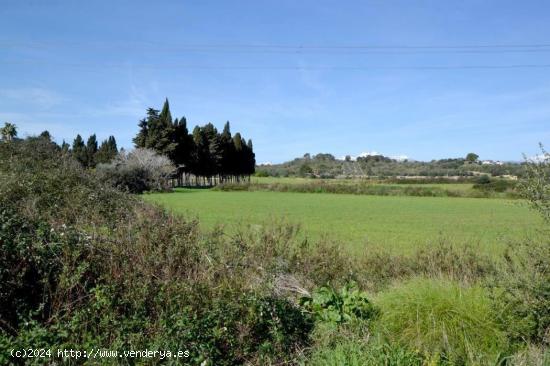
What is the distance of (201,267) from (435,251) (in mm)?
5099

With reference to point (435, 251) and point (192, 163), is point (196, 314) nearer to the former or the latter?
point (435, 251)

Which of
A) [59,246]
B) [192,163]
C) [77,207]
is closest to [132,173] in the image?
[192,163]

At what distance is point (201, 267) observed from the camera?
4949 mm

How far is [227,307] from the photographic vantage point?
421cm

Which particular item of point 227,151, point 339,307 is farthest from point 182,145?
point 339,307

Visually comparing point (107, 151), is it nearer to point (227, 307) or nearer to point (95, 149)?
point (95, 149)

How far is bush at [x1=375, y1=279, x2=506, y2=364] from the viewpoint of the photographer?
4.05m

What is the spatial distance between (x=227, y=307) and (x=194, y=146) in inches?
2762

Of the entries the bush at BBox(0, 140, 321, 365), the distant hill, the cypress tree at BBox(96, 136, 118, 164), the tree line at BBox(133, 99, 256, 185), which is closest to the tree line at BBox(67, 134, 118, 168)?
the cypress tree at BBox(96, 136, 118, 164)

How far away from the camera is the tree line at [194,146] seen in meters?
66.1

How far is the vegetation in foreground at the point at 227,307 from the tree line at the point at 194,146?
55864 mm

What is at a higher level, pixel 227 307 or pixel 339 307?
pixel 227 307

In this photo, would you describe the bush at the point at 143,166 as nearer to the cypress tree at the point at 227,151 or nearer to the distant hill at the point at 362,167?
the cypress tree at the point at 227,151

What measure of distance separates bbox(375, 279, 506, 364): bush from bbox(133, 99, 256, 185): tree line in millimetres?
56953
